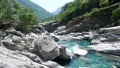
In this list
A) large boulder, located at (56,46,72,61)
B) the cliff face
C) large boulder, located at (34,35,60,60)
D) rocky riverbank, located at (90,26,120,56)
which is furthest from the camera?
the cliff face

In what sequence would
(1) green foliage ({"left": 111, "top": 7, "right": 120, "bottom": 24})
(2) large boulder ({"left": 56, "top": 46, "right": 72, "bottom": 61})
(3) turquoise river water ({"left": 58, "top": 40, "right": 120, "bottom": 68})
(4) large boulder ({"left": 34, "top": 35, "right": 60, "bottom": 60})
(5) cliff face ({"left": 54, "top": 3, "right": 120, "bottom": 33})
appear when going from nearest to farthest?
(4) large boulder ({"left": 34, "top": 35, "right": 60, "bottom": 60})
(3) turquoise river water ({"left": 58, "top": 40, "right": 120, "bottom": 68})
(2) large boulder ({"left": 56, "top": 46, "right": 72, "bottom": 61})
(1) green foliage ({"left": 111, "top": 7, "right": 120, "bottom": 24})
(5) cliff face ({"left": 54, "top": 3, "right": 120, "bottom": 33})

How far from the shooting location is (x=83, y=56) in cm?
4412

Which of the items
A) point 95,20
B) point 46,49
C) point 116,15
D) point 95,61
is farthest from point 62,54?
point 95,20

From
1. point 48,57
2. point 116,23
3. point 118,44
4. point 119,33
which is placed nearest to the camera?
point 48,57

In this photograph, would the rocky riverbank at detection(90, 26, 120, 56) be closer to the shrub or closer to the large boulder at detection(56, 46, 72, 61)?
the large boulder at detection(56, 46, 72, 61)

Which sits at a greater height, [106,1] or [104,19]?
[106,1]

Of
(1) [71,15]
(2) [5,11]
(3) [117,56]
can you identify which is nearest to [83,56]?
(3) [117,56]

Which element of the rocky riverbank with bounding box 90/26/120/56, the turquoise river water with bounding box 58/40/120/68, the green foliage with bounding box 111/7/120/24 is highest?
the green foliage with bounding box 111/7/120/24

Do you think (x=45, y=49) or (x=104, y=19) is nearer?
(x=45, y=49)

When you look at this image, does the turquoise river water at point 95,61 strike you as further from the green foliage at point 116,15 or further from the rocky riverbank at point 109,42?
the green foliage at point 116,15

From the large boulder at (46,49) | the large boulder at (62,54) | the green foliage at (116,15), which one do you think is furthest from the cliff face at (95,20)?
the large boulder at (46,49)

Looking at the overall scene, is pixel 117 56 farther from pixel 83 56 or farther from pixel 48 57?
pixel 48 57

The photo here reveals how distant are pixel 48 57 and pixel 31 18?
1908 inches

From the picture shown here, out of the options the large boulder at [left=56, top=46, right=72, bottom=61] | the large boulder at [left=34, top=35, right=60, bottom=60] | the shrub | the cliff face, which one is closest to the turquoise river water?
the large boulder at [left=56, top=46, right=72, bottom=61]
